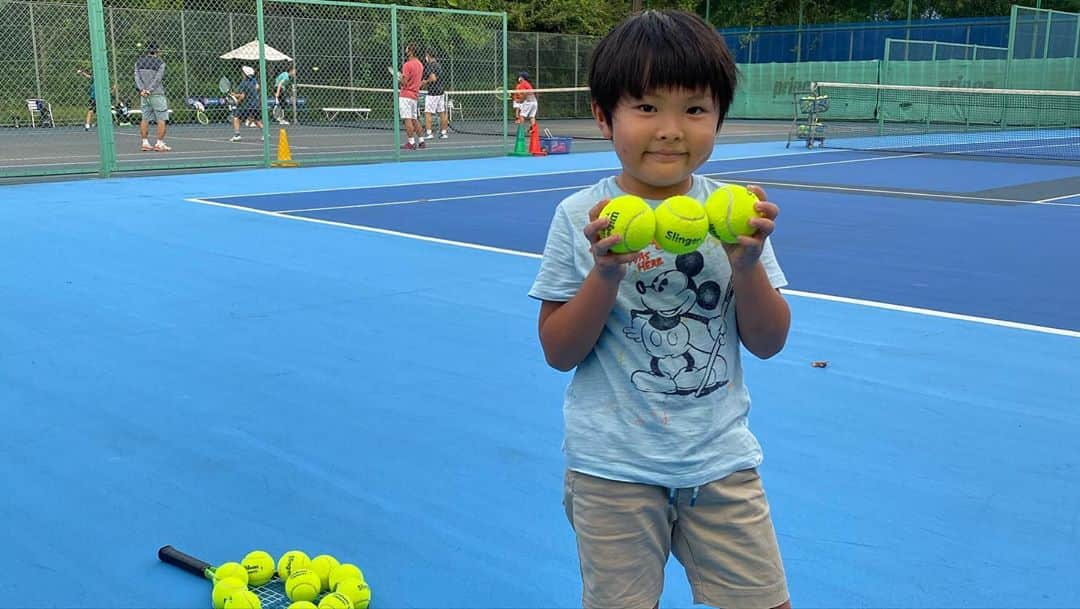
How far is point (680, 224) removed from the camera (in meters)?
1.82

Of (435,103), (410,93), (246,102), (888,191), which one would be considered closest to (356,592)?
(888,191)

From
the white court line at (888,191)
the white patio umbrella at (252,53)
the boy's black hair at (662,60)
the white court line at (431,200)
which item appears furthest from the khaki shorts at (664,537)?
the white patio umbrella at (252,53)

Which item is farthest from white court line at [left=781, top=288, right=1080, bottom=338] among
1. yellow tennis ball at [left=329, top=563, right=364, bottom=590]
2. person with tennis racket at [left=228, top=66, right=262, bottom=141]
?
person with tennis racket at [left=228, top=66, right=262, bottom=141]

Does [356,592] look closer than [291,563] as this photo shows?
Yes

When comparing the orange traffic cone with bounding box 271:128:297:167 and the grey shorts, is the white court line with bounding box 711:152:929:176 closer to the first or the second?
the orange traffic cone with bounding box 271:128:297:167

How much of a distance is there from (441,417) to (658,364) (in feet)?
8.38

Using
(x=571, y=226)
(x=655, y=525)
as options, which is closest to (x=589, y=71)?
(x=571, y=226)

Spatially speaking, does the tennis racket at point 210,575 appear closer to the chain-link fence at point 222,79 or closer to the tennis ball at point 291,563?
the tennis ball at point 291,563

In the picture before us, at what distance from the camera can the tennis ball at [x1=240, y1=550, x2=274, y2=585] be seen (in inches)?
118

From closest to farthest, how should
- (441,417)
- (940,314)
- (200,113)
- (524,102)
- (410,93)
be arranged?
1. (441,417)
2. (940,314)
3. (410,93)
4. (524,102)
5. (200,113)

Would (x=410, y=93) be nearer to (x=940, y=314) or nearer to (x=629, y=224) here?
(x=940, y=314)

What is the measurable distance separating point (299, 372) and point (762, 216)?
3.67m

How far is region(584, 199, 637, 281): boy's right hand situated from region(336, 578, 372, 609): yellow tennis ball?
4.65 ft

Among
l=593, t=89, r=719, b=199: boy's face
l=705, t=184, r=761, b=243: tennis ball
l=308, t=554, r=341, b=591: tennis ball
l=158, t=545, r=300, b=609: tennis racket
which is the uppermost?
l=593, t=89, r=719, b=199: boy's face
